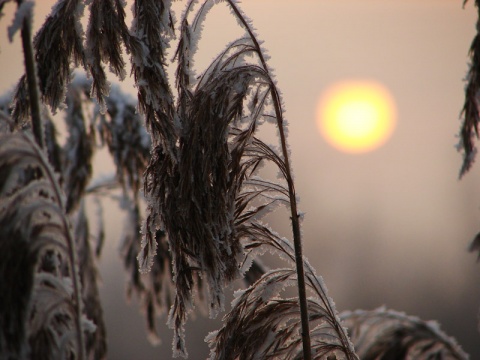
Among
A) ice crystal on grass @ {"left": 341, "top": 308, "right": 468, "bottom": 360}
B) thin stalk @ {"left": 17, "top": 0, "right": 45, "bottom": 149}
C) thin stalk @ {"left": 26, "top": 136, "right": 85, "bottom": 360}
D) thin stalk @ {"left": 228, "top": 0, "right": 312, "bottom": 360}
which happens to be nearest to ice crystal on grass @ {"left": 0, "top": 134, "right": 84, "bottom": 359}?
thin stalk @ {"left": 26, "top": 136, "right": 85, "bottom": 360}

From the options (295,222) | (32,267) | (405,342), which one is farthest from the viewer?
(405,342)

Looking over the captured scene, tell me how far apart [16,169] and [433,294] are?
36.7m

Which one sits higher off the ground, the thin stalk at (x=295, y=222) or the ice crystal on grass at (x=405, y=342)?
the thin stalk at (x=295, y=222)

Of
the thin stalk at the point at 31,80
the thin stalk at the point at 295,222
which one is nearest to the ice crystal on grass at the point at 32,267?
the thin stalk at the point at 31,80

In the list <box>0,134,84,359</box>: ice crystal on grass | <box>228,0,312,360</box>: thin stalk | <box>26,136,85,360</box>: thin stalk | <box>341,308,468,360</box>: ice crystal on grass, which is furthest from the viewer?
<box>341,308,468,360</box>: ice crystal on grass

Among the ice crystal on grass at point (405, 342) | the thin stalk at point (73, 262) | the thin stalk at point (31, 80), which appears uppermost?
the thin stalk at point (31, 80)

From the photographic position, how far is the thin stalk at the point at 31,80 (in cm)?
204

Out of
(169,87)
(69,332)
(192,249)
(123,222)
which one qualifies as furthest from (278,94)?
(123,222)

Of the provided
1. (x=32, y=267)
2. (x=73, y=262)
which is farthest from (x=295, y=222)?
(x=32, y=267)

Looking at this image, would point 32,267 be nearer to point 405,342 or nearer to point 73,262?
point 73,262

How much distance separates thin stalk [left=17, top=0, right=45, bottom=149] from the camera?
204 centimetres

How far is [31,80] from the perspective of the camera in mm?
2057

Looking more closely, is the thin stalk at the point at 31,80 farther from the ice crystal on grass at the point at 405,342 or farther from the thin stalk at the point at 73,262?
the ice crystal on grass at the point at 405,342

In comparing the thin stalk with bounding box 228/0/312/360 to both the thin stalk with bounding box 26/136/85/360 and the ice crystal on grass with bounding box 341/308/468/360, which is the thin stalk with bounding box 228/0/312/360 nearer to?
the thin stalk with bounding box 26/136/85/360
